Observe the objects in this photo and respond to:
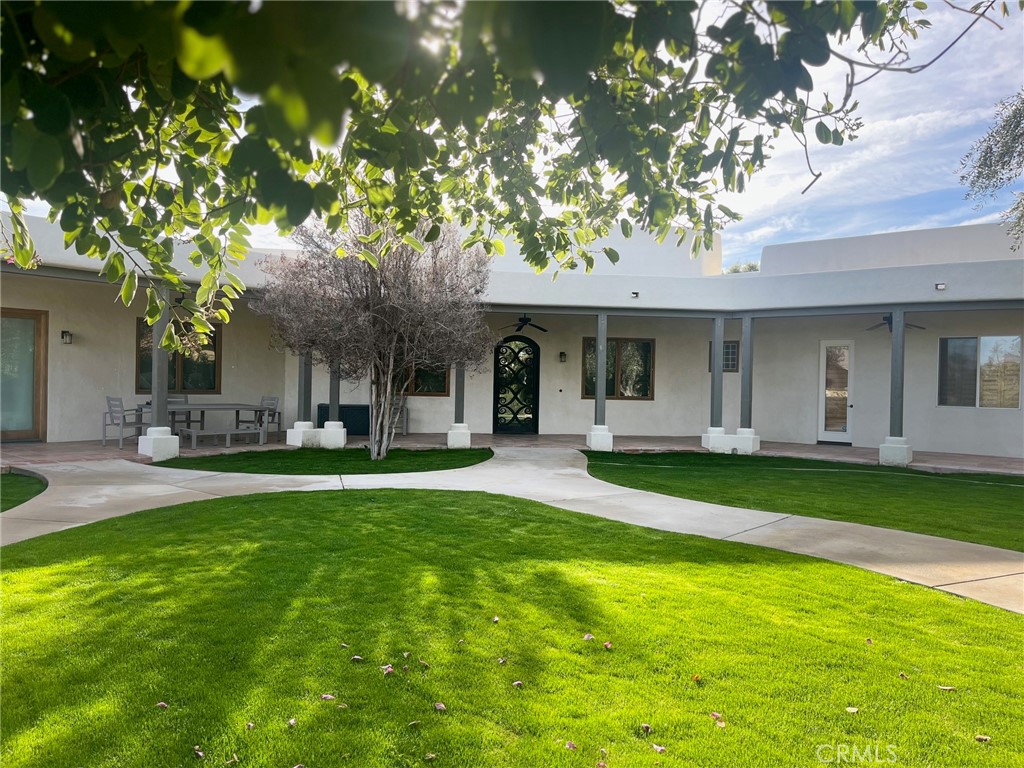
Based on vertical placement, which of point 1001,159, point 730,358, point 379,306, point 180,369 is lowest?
point 180,369

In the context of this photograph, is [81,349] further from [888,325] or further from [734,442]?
[888,325]

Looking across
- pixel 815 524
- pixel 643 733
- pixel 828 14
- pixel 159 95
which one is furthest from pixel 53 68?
pixel 815 524

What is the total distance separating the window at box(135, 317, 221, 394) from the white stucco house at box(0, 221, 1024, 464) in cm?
4

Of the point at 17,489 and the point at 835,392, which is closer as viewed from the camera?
the point at 17,489

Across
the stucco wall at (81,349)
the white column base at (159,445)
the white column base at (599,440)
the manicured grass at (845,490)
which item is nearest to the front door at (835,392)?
the manicured grass at (845,490)

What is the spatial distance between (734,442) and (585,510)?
702 centimetres

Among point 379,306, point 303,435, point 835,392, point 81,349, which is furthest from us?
point 835,392

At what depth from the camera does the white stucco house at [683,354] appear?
11.2 m

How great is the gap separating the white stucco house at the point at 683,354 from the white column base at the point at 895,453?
0.04 metres

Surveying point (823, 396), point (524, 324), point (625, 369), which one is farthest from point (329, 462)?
point (823, 396)

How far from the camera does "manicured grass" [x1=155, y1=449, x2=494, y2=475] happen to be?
934 centimetres

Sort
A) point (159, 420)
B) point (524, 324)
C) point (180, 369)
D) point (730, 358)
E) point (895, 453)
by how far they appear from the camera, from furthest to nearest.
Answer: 1. point (730, 358)
2. point (524, 324)
3. point (180, 369)
4. point (895, 453)
5. point (159, 420)

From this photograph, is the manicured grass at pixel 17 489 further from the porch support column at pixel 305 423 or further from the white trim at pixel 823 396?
the white trim at pixel 823 396

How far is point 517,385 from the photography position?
51.2ft
